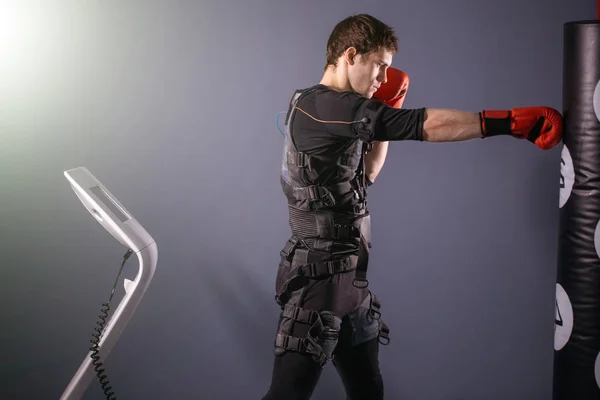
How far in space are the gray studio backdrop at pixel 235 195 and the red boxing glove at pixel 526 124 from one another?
1086 millimetres

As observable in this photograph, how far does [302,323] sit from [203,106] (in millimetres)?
1275

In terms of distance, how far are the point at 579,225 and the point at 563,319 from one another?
31 centimetres

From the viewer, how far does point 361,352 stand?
211 centimetres

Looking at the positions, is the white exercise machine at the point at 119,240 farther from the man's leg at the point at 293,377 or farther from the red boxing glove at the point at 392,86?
the red boxing glove at the point at 392,86

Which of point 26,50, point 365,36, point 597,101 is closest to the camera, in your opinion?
point 597,101

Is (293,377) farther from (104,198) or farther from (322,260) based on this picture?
(104,198)

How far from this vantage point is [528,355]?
2904 millimetres

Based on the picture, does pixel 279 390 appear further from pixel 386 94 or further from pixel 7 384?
pixel 7 384

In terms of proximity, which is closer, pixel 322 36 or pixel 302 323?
pixel 302 323

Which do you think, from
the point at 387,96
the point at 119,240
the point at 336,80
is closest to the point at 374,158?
the point at 387,96

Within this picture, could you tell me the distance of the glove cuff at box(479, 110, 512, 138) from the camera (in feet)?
5.41

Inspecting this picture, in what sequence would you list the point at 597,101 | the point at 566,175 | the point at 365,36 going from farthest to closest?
the point at 365,36 < the point at 566,175 < the point at 597,101

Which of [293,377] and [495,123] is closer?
[495,123]

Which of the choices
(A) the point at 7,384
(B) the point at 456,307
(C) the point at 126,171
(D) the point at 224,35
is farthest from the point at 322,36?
(A) the point at 7,384
